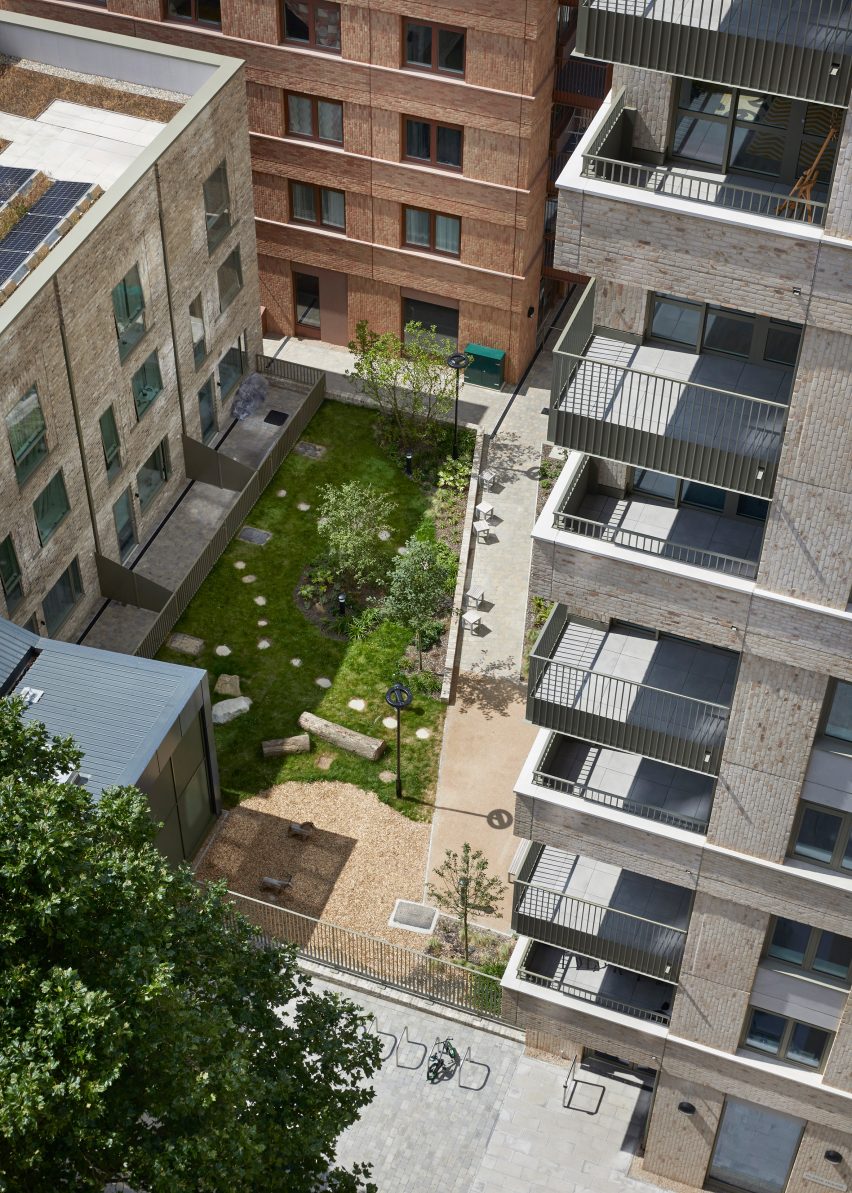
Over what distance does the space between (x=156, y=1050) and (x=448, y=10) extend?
34641 millimetres

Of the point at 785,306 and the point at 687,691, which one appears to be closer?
the point at 785,306

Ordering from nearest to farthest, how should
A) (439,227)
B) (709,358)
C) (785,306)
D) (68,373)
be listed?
(785,306) < (709,358) < (68,373) < (439,227)

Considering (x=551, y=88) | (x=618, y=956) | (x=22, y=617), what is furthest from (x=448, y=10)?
(x=618, y=956)

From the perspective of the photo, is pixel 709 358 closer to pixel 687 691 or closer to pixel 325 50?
pixel 687 691

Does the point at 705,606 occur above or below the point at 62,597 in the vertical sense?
above

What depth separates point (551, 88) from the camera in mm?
52625

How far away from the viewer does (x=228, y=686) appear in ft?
158

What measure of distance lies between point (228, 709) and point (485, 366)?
1748 cm

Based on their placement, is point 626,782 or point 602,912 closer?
point 626,782

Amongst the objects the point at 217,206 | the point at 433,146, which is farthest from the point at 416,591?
the point at 433,146

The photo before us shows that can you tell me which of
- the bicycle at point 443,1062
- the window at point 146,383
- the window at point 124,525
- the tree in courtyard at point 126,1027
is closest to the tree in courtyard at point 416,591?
the window at point 124,525

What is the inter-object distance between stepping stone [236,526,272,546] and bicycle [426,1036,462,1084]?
19219 mm

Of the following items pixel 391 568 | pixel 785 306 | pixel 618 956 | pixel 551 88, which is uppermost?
pixel 785 306

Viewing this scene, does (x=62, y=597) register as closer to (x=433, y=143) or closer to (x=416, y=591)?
(x=416, y=591)
